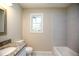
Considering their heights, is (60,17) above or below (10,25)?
above

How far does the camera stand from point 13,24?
1.96 meters

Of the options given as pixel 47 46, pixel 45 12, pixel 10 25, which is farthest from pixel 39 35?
pixel 10 25

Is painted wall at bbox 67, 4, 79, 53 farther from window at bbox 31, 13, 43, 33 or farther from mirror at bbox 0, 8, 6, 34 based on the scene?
mirror at bbox 0, 8, 6, 34

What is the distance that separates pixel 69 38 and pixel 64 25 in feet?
1.09

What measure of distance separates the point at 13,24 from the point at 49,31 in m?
0.88

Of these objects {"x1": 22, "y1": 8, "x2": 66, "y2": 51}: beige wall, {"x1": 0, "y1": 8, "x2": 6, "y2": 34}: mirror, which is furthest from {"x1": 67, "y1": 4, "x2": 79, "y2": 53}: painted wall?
{"x1": 0, "y1": 8, "x2": 6, "y2": 34}: mirror

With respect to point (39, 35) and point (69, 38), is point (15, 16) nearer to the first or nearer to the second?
point (39, 35)

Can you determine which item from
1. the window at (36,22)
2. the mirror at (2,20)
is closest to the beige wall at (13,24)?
the mirror at (2,20)

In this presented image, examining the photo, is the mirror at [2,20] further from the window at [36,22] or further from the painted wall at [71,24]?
the painted wall at [71,24]

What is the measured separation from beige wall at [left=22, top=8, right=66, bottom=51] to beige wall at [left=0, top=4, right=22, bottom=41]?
0.13 m

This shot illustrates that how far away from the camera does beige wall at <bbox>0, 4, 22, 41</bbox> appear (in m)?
1.94

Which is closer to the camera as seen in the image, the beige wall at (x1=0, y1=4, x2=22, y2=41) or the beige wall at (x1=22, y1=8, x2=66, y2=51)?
the beige wall at (x1=0, y1=4, x2=22, y2=41)

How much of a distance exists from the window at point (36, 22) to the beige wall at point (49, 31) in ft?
0.29

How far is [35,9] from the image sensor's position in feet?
6.91
